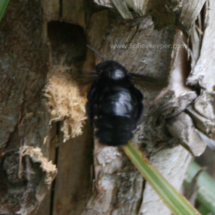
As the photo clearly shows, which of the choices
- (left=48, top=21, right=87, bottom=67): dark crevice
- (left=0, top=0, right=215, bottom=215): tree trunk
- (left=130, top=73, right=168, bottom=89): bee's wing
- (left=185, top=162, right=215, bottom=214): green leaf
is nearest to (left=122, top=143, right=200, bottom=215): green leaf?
(left=0, top=0, right=215, bottom=215): tree trunk

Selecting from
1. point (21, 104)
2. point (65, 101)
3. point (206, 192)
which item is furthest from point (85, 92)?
point (206, 192)

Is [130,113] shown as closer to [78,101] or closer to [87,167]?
[78,101]

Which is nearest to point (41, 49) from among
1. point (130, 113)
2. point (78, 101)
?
point (78, 101)

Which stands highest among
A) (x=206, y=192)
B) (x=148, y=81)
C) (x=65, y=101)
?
(x=148, y=81)

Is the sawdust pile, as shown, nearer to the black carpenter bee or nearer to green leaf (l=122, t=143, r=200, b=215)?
the black carpenter bee

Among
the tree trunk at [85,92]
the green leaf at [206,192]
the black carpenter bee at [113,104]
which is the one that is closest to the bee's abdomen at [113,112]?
the black carpenter bee at [113,104]

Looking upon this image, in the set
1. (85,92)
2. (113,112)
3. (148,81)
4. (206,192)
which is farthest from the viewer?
(206,192)

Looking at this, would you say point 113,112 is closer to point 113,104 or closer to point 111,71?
point 113,104
